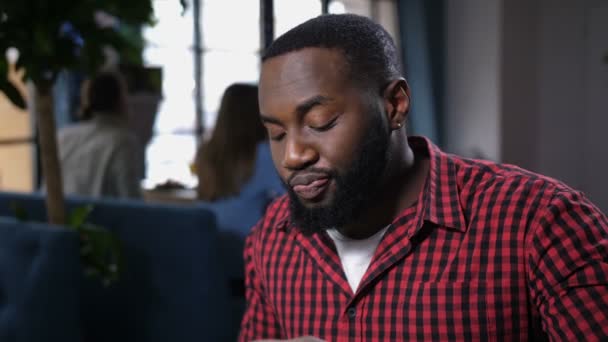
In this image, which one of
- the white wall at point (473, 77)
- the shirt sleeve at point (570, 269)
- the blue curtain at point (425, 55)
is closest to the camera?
the shirt sleeve at point (570, 269)

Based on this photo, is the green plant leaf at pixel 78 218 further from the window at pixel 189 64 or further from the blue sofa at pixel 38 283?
the window at pixel 189 64

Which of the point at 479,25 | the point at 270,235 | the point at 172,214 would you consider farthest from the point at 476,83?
the point at 270,235

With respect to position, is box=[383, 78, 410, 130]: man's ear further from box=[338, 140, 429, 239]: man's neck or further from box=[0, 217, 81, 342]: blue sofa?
box=[0, 217, 81, 342]: blue sofa

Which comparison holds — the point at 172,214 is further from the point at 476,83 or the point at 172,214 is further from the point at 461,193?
the point at 476,83

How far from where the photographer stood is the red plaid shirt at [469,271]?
0.78 metres

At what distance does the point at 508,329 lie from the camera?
83cm

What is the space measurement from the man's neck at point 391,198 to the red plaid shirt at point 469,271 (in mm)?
18

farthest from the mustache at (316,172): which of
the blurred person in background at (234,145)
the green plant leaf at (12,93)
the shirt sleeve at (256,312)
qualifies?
the blurred person in background at (234,145)

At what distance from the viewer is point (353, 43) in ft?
2.92

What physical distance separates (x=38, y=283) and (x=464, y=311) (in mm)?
1258

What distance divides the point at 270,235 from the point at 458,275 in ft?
1.05

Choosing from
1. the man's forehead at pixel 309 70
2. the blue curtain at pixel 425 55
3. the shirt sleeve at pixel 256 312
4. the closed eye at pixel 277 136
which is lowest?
the shirt sleeve at pixel 256 312

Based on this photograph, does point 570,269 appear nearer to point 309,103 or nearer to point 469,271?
point 469,271

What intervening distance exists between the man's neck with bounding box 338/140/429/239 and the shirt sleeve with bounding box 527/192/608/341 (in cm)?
19
